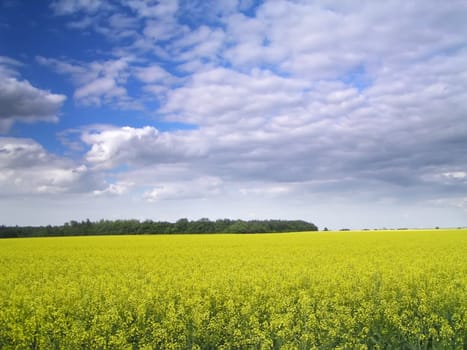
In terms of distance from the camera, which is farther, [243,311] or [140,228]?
[140,228]

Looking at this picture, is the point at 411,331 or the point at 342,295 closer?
the point at 411,331

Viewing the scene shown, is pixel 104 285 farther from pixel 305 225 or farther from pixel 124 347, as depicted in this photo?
pixel 305 225

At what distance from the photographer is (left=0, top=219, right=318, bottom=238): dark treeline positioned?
69375 millimetres

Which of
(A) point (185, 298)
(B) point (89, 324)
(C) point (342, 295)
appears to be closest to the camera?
(B) point (89, 324)

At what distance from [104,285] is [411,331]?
24.8 feet

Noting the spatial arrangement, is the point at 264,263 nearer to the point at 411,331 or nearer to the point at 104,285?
the point at 104,285

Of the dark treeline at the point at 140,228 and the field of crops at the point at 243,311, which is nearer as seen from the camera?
the field of crops at the point at 243,311

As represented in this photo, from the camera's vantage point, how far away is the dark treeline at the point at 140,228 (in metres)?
69.4

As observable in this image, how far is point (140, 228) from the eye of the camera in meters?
70.8

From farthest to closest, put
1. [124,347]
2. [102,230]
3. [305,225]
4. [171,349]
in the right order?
[305,225] < [102,230] < [171,349] < [124,347]

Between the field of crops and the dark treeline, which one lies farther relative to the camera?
the dark treeline

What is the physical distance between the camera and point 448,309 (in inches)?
372

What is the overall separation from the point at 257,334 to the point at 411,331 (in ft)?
9.62

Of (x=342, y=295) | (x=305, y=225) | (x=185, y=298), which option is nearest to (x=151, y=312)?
(x=185, y=298)
